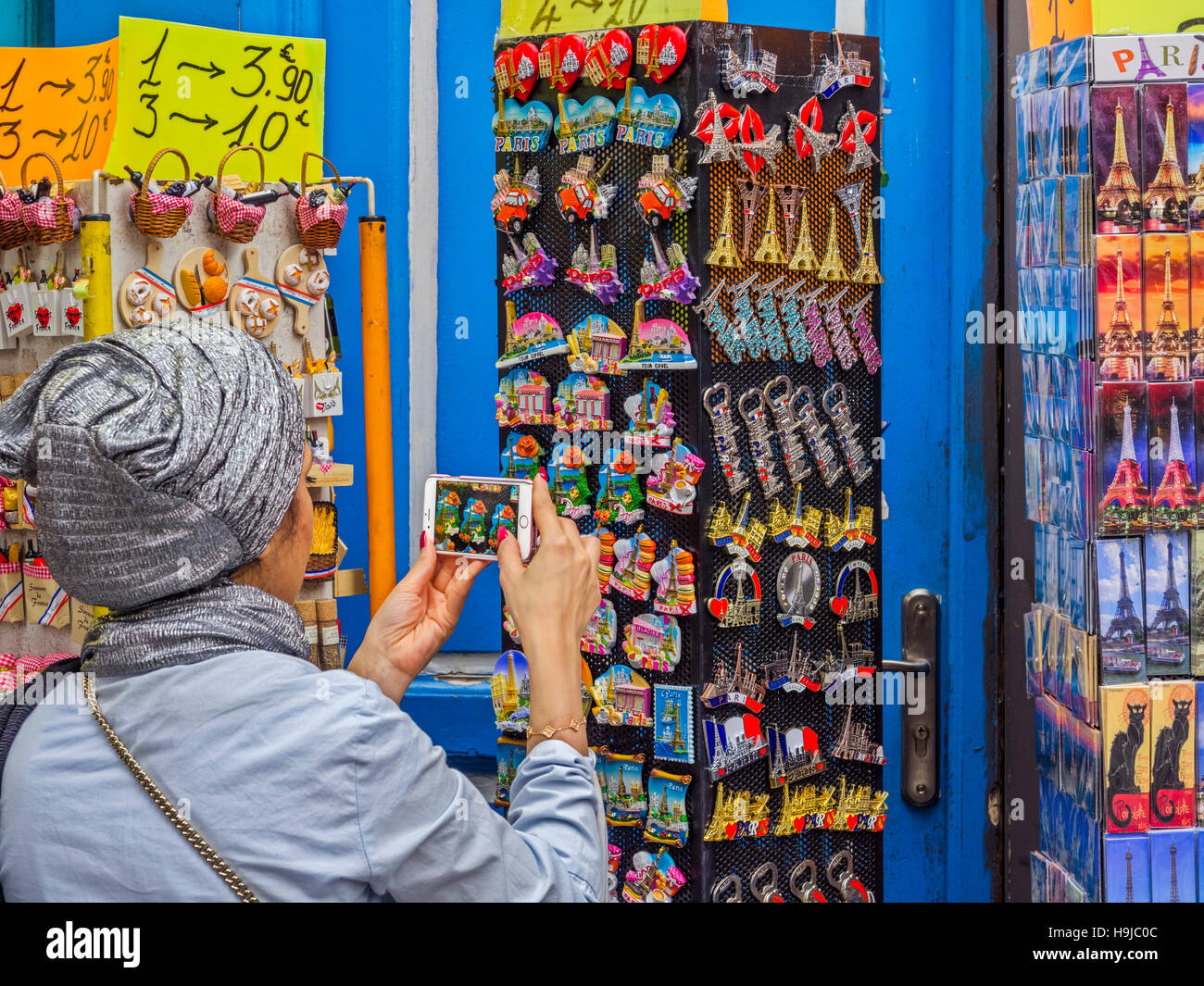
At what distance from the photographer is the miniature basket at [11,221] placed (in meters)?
2.45

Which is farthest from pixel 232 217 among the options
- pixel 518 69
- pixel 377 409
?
pixel 518 69

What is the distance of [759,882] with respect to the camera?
2492mm

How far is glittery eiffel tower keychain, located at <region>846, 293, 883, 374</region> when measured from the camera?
2.52m

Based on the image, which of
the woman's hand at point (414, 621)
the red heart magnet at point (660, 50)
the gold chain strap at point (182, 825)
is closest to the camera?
the gold chain strap at point (182, 825)

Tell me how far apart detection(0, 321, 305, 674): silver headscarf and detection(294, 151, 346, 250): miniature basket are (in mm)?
1387

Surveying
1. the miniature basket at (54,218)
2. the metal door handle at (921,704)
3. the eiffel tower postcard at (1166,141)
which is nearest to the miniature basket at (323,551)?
the miniature basket at (54,218)

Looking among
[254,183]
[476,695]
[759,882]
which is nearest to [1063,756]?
[759,882]

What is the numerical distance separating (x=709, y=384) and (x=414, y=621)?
0.91 meters

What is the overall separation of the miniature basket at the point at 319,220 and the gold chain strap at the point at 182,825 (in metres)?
1.66

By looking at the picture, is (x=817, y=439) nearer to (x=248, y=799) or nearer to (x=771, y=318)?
(x=771, y=318)

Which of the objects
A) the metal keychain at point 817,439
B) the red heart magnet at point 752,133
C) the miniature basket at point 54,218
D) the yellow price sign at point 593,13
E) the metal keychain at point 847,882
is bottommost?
the metal keychain at point 847,882

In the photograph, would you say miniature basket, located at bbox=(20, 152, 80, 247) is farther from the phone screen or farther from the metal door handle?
the metal door handle

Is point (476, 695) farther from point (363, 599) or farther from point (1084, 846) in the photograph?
point (1084, 846)

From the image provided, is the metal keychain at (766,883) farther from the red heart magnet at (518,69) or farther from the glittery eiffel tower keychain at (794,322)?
the red heart magnet at (518,69)
